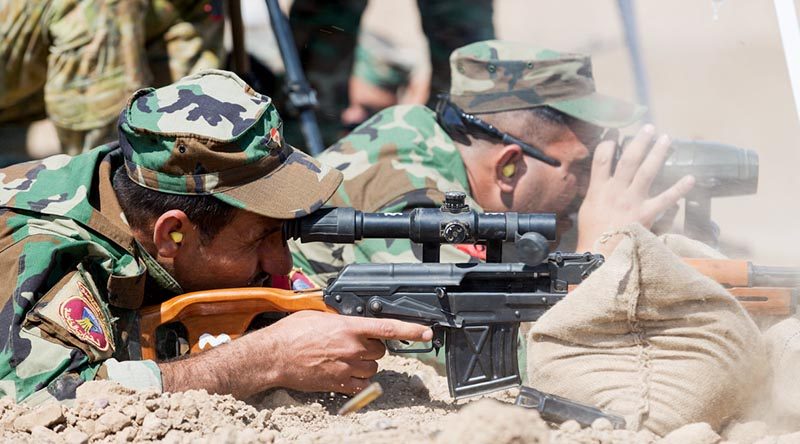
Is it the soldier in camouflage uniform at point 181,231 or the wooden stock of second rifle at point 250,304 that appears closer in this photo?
the soldier in camouflage uniform at point 181,231

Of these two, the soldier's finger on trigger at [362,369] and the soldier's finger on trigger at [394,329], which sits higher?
the soldier's finger on trigger at [394,329]

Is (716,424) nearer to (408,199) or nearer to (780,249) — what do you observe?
(408,199)

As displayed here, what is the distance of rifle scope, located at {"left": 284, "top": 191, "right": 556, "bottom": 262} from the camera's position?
136 inches

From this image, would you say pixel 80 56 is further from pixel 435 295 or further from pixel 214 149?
pixel 435 295

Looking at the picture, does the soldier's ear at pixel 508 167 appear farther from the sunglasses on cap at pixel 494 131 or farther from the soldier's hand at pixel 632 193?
the soldier's hand at pixel 632 193

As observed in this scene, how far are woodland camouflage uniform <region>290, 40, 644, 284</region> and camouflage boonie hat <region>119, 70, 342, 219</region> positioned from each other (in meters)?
Answer: 0.92

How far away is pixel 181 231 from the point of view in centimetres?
351

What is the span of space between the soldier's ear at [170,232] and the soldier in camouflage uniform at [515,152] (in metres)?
1.09

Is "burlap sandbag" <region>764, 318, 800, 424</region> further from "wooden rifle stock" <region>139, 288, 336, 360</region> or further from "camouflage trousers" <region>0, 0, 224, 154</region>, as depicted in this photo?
"camouflage trousers" <region>0, 0, 224, 154</region>

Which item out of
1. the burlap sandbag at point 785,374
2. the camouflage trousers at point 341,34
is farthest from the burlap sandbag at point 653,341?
the camouflage trousers at point 341,34

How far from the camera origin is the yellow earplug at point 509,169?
482 cm

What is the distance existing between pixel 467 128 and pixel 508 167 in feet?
0.80

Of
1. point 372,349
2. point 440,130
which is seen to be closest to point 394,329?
point 372,349

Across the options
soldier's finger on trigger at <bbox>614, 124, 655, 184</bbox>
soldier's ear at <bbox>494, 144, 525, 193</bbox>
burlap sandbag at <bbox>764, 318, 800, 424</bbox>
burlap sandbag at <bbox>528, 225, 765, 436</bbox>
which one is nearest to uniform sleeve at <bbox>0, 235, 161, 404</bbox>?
burlap sandbag at <bbox>528, 225, 765, 436</bbox>
